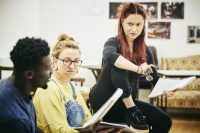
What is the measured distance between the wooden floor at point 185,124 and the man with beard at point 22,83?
3214mm

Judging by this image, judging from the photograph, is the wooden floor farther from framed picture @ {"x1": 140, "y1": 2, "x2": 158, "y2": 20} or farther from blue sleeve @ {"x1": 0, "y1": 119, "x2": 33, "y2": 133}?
blue sleeve @ {"x1": 0, "y1": 119, "x2": 33, "y2": 133}

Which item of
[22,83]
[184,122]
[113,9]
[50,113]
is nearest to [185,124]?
[184,122]

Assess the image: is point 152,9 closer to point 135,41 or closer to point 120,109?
point 135,41

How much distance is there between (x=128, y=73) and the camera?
7.06 ft

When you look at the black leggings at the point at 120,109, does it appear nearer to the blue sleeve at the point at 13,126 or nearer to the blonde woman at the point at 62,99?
the blonde woman at the point at 62,99

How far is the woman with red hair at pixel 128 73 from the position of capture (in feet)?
6.82

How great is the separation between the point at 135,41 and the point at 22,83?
118cm

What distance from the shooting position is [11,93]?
1.21 meters

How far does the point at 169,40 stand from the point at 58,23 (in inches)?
89.0

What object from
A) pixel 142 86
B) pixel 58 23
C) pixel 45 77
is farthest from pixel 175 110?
pixel 45 77

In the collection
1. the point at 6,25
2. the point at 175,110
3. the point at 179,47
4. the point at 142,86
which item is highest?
the point at 6,25

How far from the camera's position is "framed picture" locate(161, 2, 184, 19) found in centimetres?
646

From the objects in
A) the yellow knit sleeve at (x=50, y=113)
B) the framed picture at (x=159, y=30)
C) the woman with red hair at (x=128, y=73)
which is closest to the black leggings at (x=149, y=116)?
the woman with red hair at (x=128, y=73)

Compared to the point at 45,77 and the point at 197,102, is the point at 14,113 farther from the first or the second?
the point at 197,102
